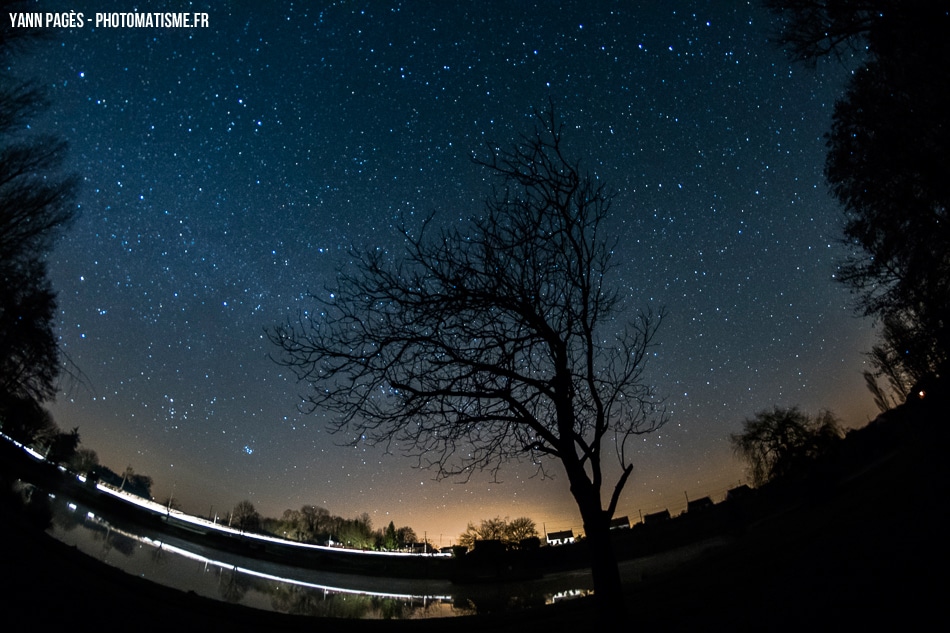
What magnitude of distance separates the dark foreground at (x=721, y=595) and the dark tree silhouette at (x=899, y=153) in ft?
21.2

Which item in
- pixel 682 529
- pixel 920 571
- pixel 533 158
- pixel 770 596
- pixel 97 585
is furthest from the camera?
pixel 682 529

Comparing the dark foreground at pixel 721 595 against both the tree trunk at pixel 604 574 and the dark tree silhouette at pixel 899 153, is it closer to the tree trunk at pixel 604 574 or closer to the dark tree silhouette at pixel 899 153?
the tree trunk at pixel 604 574

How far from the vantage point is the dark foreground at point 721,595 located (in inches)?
155

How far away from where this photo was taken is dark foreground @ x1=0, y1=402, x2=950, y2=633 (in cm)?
394

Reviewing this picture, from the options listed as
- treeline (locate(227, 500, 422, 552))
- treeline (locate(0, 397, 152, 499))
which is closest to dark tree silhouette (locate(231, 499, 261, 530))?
treeline (locate(227, 500, 422, 552))

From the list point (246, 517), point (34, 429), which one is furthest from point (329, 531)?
point (34, 429)

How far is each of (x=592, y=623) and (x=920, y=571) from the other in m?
3.84

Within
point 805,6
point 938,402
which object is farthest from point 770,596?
point 805,6

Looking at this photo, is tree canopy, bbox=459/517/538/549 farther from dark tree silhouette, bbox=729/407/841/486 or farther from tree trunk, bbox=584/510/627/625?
tree trunk, bbox=584/510/627/625

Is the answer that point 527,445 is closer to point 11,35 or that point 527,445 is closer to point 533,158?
point 533,158

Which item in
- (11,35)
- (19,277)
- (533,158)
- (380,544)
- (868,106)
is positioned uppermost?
(11,35)

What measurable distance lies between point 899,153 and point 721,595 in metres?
12.4

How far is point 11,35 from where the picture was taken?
885 centimetres

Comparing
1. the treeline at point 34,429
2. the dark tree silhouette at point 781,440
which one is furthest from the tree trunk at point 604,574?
the dark tree silhouette at point 781,440
